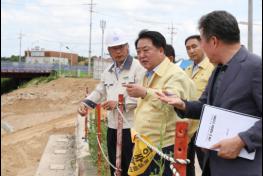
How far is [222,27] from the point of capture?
7.32 feet

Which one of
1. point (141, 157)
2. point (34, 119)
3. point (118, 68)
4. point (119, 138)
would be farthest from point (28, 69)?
point (141, 157)

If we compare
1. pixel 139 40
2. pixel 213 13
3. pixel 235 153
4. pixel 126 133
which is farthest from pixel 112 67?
pixel 235 153

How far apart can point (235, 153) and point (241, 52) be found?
1.69ft

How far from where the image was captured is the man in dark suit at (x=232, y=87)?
209 cm

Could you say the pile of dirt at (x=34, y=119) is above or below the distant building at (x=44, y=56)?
below

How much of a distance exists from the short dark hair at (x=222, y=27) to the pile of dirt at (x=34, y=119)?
6.62 metres

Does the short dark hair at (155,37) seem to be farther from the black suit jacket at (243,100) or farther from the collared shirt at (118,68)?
the black suit jacket at (243,100)

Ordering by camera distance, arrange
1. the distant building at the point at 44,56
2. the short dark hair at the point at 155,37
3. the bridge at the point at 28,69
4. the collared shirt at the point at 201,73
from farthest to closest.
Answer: the distant building at the point at 44,56
the bridge at the point at 28,69
the collared shirt at the point at 201,73
the short dark hair at the point at 155,37

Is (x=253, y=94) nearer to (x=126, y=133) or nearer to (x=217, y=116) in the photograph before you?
(x=217, y=116)

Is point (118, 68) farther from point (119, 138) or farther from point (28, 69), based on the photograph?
point (28, 69)

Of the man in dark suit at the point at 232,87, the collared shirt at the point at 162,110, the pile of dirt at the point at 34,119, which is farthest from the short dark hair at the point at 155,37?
the pile of dirt at the point at 34,119

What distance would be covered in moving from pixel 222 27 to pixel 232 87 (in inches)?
11.9

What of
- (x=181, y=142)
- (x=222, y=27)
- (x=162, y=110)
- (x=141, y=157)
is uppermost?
(x=222, y=27)

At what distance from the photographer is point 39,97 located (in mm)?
28438
